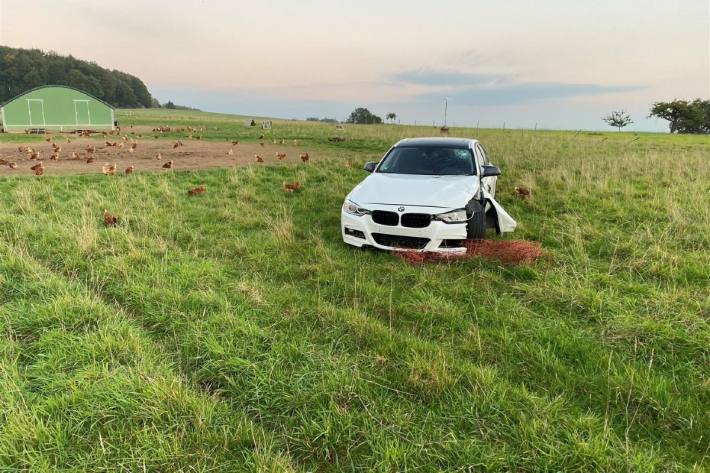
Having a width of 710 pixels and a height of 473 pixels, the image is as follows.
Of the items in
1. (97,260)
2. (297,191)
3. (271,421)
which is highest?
(297,191)

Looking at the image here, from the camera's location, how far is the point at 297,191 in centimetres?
990

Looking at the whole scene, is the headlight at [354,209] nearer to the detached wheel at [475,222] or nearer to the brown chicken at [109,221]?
the detached wheel at [475,222]

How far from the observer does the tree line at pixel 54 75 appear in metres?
96.4

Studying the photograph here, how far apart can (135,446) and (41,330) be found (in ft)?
6.33

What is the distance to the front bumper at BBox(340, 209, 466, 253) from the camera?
510 centimetres

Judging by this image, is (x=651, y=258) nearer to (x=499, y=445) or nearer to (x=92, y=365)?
(x=499, y=445)

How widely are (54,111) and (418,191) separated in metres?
39.5

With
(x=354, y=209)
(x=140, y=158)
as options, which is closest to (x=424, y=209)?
(x=354, y=209)

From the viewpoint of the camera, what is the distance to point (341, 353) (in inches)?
123

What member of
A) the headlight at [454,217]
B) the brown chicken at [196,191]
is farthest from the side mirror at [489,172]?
the brown chicken at [196,191]

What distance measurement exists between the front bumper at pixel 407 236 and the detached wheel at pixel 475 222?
0.18m

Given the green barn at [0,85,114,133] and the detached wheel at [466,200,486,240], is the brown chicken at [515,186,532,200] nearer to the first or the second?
the detached wheel at [466,200,486,240]

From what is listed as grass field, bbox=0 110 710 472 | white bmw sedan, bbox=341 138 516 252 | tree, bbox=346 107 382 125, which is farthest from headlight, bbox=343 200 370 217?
tree, bbox=346 107 382 125

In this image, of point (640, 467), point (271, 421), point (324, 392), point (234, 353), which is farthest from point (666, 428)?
point (234, 353)
